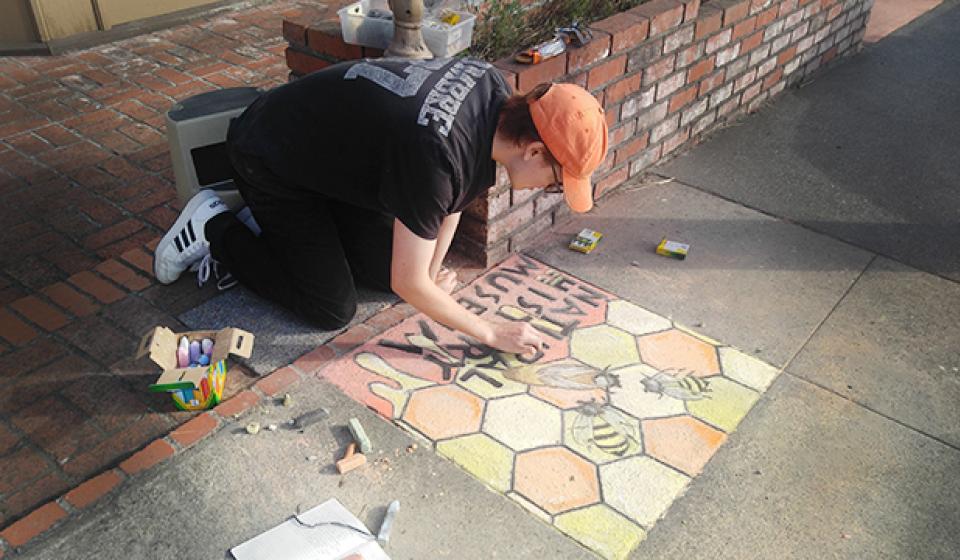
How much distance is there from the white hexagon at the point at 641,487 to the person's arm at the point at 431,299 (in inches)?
21.2

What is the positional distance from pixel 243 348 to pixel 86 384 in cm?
54

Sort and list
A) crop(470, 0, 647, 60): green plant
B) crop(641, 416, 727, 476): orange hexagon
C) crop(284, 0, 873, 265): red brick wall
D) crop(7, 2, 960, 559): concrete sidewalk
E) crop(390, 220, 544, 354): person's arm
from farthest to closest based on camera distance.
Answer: crop(470, 0, 647, 60): green plant
crop(284, 0, 873, 265): red brick wall
crop(641, 416, 727, 476): orange hexagon
crop(390, 220, 544, 354): person's arm
crop(7, 2, 960, 559): concrete sidewalk

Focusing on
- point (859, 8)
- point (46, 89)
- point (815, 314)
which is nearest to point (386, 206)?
point (815, 314)

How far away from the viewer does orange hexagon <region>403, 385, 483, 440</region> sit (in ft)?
8.23

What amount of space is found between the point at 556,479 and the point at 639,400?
48 cm

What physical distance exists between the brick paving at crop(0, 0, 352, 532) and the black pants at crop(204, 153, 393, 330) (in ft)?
0.94

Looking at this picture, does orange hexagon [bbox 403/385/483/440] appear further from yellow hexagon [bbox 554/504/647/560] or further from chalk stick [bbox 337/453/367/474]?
yellow hexagon [bbox 554/504/647/560]

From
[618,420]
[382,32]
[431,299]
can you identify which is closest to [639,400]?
[618,420]

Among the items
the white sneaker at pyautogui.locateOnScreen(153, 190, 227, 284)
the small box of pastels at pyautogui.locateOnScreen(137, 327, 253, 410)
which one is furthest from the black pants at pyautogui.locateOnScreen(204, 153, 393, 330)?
the small box of pastels at pyautogui.locateOnScreen(137, 327, 253, 410)

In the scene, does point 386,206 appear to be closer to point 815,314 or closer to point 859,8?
point 815,314

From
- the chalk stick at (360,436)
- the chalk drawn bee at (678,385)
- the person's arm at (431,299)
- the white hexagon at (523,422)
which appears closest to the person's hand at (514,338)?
the person's arm at (431,299)

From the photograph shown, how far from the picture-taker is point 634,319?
3.05m

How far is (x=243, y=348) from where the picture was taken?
2.65 m

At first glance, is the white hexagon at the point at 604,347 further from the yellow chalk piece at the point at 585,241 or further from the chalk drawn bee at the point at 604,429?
the yellow chalk piece at the point at 585,241
